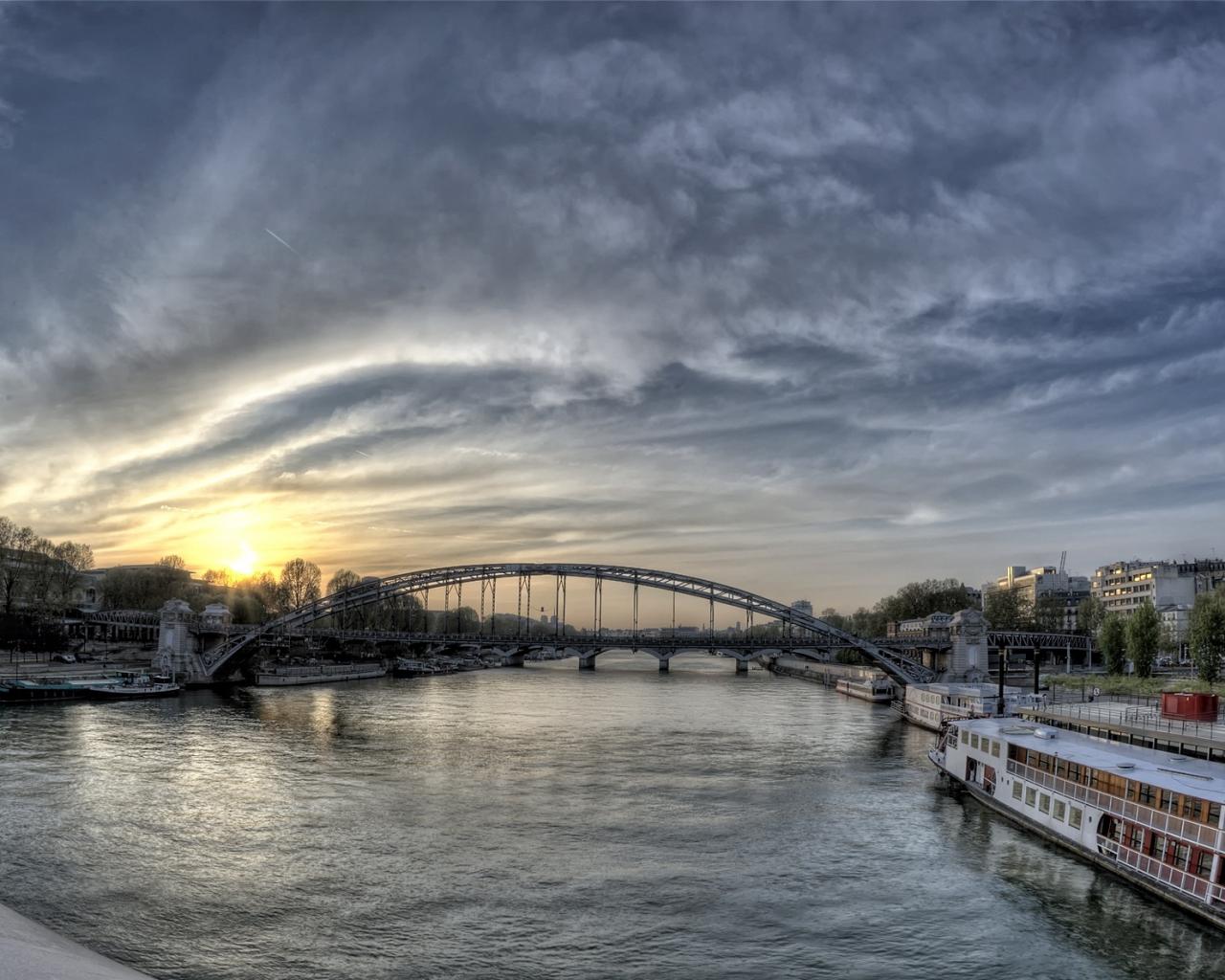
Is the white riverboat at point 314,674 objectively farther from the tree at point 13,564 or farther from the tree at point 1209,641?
the tree at point 1209,641

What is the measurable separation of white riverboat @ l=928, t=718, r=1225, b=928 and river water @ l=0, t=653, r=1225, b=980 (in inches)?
28.1

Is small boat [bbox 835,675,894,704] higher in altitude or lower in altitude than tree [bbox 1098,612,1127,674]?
lower

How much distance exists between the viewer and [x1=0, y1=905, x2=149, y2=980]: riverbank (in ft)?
36.2

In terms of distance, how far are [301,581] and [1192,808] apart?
129 metres

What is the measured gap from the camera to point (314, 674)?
91250mm

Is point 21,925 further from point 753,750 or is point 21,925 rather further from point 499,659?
point 499,659

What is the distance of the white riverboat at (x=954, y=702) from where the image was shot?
164 feet

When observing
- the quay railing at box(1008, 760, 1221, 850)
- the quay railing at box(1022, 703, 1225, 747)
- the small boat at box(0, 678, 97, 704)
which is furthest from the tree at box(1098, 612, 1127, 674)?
the small boat at box(0, 678, 97, 704)

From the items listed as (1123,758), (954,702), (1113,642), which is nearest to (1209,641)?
(954,702)

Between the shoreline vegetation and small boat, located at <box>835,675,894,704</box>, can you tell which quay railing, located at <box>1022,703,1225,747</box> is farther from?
small boat, located at <box>835,675,894,704</box>

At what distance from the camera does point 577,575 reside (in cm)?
11931

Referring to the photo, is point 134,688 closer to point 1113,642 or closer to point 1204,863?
point 1204,863

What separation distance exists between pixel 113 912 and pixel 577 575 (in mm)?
100332

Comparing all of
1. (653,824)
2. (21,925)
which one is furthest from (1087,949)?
(21,925)
